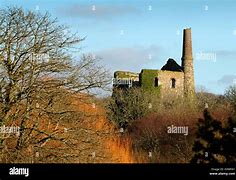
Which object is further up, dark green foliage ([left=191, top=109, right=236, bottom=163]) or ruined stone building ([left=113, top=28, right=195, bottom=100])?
ruined stone building ([left=113, top=28, right=195, bottom=100])

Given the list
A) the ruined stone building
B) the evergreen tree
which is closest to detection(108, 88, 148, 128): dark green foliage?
the ruined stone building

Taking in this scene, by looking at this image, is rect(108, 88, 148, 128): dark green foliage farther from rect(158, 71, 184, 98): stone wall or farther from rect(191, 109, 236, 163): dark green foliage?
rect(191, 109, 236, 163): dark green foliage

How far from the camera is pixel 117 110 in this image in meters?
2.64

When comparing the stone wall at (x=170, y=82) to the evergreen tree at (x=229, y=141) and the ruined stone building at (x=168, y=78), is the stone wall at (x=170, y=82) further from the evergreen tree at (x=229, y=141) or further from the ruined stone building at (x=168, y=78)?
the evergreen tree at (x=229, y=141)

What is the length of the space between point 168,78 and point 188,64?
51 cm

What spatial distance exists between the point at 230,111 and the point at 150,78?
602mm

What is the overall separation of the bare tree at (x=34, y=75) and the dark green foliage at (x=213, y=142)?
32.5 inches

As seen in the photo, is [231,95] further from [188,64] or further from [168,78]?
[168,78]

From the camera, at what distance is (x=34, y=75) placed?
307 centimetres

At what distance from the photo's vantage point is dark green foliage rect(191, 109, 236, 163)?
2172 mm

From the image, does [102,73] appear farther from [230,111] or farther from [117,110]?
[230,111]

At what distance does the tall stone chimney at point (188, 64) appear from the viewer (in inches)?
91.3

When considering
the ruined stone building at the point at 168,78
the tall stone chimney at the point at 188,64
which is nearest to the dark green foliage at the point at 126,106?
the ruined stone building at the point at 168,78

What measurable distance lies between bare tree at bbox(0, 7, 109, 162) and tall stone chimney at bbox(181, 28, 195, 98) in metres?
0.50
